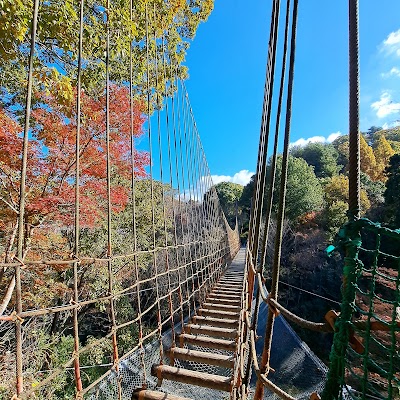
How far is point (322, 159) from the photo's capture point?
15148 millimetres

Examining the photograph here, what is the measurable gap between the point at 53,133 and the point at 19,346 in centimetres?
303

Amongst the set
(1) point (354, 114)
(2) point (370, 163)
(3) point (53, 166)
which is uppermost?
(2) point (370, 163)

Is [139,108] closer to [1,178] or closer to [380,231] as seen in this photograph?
[1,178]

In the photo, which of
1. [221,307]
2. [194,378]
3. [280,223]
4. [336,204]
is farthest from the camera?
[336,204]

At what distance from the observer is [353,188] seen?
0.61 meters

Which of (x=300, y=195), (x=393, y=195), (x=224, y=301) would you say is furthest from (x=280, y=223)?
(x=300, y=195)

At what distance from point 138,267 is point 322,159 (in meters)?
14.1

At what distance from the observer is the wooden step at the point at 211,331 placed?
6.95 feet

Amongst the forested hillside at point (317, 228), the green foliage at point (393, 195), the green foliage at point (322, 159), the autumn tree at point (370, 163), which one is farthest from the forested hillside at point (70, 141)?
the autumn tree at point (370, 163)

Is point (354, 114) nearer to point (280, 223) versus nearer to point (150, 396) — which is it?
point (280, 223)

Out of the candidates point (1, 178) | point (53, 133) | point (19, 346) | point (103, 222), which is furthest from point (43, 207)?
point (19, 346)

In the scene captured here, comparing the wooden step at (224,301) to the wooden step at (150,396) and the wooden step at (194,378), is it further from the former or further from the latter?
the wooden step at (150,396)

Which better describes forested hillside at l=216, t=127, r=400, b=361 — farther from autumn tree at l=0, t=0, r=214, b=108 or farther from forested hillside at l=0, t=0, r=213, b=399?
autumn tree at l=0, t=0, r=214, b=108

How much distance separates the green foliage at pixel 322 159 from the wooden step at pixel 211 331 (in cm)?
1415
